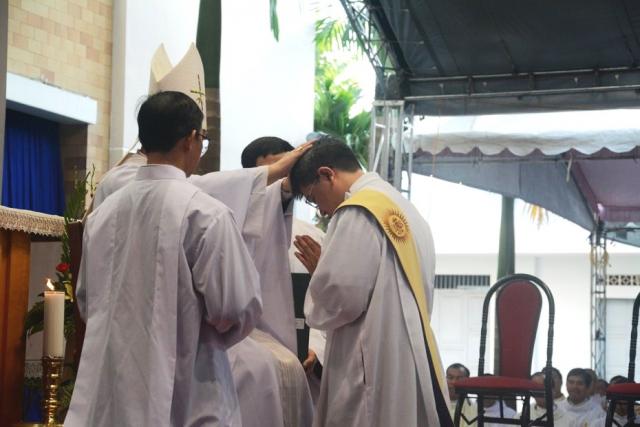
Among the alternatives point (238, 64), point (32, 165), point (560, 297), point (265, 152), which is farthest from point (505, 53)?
point (560, 297)

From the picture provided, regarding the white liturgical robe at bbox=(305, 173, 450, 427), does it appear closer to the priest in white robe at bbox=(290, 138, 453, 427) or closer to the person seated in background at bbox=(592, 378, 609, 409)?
the priest in white robe at bbox=(290, 138, 453, 427)

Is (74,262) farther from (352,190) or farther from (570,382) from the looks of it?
(570,382)

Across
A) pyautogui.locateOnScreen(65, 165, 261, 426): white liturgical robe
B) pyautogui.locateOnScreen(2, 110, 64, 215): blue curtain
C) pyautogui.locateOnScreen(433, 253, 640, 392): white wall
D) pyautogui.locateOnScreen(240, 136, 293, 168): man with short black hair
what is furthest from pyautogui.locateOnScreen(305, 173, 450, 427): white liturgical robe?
pyautogui.locateOnScreen(433, 253, 640, 392): white wall

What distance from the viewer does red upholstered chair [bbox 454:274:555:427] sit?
5852 millimetres

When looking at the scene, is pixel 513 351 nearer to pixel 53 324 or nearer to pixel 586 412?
pixel 586 412

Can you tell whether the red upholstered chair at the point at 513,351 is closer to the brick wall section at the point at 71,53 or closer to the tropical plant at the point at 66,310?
the tropical plant at the point at 66,310

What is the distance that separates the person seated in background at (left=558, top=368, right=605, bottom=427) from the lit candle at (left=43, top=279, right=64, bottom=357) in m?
5.69

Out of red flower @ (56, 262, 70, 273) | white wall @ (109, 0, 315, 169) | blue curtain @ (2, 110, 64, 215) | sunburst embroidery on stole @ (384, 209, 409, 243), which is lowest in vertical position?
red flower @ (56, 262, 70, 273)

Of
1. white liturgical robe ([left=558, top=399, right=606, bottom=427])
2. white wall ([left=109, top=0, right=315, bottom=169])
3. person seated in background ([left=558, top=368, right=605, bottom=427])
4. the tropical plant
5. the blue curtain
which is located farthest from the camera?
white wall ([left=109, top=0, right=315, bottom=169])

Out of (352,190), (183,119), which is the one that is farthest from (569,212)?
(183,119)

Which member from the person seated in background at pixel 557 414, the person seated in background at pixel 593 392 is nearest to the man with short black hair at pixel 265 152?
the person seated in background at pixel 557 414

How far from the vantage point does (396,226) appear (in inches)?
148

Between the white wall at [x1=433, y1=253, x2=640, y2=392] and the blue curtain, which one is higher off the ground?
the blue curtain

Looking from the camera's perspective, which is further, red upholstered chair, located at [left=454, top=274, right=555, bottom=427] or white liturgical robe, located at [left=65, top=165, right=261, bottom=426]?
red upholstered chair, located at [left=454, top=274, right=555, bottom=427]
